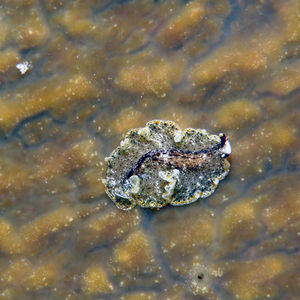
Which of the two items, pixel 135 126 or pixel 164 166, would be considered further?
pixel 135 126

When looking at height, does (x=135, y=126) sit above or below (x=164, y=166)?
above

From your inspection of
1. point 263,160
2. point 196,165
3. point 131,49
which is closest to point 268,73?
point 263,160

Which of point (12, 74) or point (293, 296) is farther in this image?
point (12, 74)

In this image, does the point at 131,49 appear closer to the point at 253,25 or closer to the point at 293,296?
the point at 253,25
